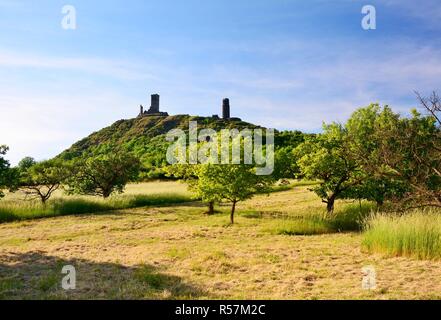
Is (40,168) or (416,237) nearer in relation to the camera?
(416,237)

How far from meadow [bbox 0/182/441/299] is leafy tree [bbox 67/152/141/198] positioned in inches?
553

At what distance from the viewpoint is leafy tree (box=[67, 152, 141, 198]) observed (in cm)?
4344

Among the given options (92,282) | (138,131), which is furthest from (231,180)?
(138,131)

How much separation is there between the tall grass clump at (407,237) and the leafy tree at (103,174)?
3198 centimetres

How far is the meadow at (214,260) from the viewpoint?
1164 cm

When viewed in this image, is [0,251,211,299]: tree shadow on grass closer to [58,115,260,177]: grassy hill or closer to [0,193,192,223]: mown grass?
[0,193,192,223]: mown grass

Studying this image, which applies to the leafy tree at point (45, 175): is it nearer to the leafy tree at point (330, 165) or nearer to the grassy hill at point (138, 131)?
the leafy tree at point (330, 165)

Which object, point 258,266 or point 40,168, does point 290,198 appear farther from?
point 258,266
